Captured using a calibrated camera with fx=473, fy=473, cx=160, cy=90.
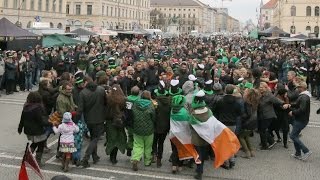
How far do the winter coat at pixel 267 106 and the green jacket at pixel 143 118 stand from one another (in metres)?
3.07

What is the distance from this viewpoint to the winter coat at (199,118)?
29.5 feet

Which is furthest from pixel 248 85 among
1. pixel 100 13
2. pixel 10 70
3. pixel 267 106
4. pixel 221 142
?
pixel 100 13

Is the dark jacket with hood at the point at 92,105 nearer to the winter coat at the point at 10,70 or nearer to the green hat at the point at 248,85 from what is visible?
the green hat at the point at 248,85

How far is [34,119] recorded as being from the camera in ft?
30.2

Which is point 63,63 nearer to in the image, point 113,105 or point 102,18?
point 113,105

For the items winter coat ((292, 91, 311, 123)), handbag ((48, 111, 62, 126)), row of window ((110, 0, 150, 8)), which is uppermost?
row of window ((110, 0, 150, 8))

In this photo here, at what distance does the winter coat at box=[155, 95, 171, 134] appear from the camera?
951 centimetres

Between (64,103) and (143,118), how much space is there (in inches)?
66.8

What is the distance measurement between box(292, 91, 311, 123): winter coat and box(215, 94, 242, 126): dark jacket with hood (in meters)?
1.29

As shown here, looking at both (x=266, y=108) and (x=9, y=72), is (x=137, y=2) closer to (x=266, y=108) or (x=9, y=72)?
(x=9, y=72)

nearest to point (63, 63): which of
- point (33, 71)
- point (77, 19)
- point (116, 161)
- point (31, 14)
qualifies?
point (33, 71)

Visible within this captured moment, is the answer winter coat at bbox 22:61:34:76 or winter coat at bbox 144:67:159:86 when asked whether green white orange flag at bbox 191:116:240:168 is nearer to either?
winter coat at bbox 144:67:159:86

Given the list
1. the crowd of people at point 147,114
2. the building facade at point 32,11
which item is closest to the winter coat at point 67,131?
the crowd of people at point 147,114

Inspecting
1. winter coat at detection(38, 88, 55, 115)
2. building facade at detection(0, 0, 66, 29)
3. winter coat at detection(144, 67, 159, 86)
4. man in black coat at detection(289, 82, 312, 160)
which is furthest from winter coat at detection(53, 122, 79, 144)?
building facade at detection(0, 0, 66, 29)
